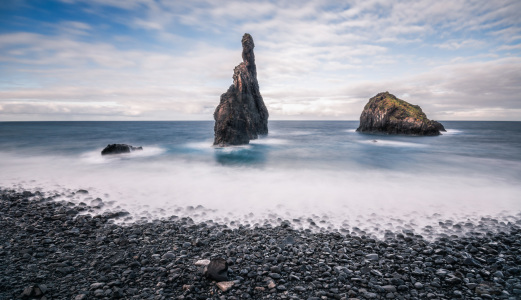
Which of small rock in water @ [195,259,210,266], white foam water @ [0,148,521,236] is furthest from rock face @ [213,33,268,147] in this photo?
small rock in water @ [195,259,210,266]

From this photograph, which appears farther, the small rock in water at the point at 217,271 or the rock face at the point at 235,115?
the rock face at the point at 235,115

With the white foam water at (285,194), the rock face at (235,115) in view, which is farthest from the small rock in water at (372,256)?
the rock face at (235,115)

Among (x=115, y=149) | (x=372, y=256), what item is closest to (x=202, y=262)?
(x=372, y=256)

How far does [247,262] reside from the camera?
624 centimetres

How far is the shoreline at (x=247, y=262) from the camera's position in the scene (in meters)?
5.16

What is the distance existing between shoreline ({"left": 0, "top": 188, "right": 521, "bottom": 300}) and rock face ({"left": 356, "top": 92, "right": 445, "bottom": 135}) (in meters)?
59.1

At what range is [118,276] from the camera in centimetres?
561

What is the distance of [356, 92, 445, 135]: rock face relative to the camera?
2330 inches

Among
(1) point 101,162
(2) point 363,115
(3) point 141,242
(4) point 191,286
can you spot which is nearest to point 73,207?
(3) point 141,242

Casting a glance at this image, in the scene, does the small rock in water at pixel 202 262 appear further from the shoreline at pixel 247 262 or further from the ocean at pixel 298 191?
the ocean at pixel 298 191

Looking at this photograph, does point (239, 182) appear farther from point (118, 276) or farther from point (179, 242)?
point (118, 276)

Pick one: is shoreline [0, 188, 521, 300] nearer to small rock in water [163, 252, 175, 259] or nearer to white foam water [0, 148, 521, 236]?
small rock in water [163, 252, 175, 259]

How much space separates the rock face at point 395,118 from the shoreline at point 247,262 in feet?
194

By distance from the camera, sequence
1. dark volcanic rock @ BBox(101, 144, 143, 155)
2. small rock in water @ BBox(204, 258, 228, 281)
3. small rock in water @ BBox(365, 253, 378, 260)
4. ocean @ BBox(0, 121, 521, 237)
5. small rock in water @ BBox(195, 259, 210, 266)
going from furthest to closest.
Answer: dark volcanic rock @ BBox(101, 144, 143, 155) → ocean @ BBox(0, 121, 521, 237) → small rock in water @ BBox(365, 253, 378, 260) → small rock in water @ BBox(195, 259, 210, 266) → small rock in water @ BBox(204, 258, 228, 281)
